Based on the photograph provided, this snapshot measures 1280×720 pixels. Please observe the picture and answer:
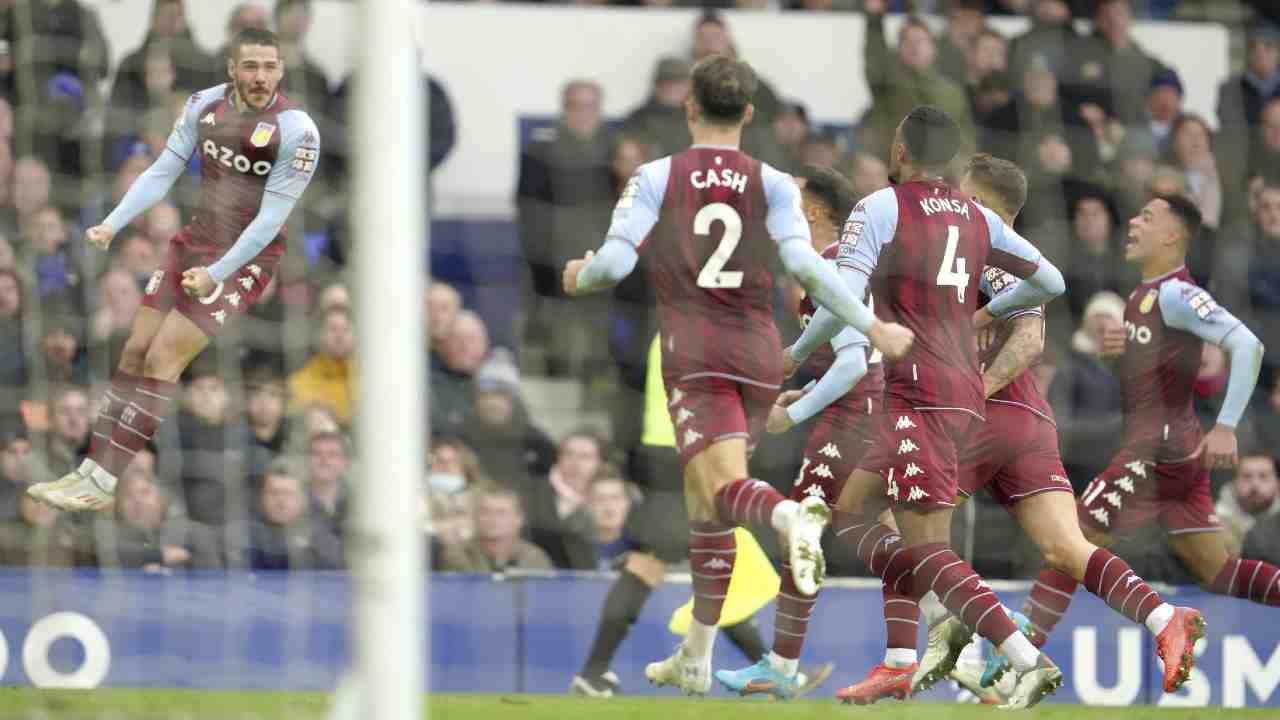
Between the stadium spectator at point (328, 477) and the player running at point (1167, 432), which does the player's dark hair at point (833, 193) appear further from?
the stadium spectator at point (328, 477)

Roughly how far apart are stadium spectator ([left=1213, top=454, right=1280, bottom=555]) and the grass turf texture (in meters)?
1.59

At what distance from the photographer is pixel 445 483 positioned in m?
8.98

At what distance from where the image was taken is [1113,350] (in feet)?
25.5

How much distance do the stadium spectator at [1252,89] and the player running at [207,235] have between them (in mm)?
5672

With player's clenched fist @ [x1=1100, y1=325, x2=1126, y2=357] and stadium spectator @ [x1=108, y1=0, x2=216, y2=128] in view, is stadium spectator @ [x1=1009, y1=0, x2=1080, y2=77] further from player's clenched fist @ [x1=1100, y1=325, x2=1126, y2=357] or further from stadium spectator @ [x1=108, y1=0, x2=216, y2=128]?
stadium spectator @ [x1=108, y1=0, x2=216, y2=128]

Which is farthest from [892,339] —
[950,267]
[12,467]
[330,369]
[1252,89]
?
[1252,89]

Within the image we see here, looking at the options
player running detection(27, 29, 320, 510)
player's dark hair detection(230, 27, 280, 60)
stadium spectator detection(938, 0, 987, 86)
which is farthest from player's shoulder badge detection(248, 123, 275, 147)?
stadium spectator detection(938, 0, 987, 86)

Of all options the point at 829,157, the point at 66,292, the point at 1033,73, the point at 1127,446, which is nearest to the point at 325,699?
the point at 66,292

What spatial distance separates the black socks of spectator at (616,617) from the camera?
817 cm

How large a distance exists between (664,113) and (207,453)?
2.90 meters

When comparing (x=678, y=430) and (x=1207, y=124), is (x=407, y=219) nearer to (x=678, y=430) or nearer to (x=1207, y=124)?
(x=678, y=430)

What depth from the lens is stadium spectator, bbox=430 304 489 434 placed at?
9.02m

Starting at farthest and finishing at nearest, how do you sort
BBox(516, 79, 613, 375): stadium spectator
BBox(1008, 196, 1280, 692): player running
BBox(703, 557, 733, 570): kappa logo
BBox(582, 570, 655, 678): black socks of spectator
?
BBox(516, 79, 613, 375): stadium spectator → BBox(582, 570, 655, 678): black socks of spectator → BBox(1008, 196, 1280, 692): player running → BBox(703, 557, 733, 570): kappa logo

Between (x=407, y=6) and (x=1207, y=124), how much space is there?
714 centimetres
